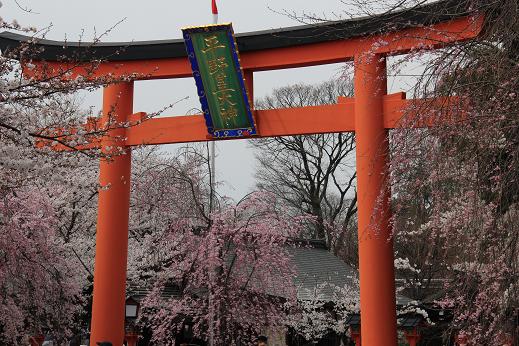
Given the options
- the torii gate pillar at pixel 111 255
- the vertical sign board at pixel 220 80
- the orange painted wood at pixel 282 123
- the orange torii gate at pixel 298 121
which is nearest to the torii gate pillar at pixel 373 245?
the orange torii gate at pixel 298 121

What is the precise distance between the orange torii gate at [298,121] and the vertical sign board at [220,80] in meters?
0.28

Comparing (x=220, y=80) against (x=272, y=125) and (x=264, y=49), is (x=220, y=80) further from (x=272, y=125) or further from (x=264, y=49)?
(x=272, y=125)

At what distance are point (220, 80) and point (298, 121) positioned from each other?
4.59 ft

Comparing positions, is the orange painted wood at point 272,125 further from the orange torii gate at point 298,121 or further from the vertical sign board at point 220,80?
the vertical sign board at point 220,80

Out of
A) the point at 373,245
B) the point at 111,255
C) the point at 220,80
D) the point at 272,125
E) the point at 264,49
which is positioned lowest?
the point at 111,255

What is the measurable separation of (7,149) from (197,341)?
1083 centimetres

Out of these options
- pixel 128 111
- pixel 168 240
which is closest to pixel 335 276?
pixel 168 240

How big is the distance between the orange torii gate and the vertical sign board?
28cm

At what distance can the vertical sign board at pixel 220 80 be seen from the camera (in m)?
10.8

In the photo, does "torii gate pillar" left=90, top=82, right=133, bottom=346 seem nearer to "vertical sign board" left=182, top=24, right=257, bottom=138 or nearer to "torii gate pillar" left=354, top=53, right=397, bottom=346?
"vertical sign board" left=182, top=24, right=257, bottom=138

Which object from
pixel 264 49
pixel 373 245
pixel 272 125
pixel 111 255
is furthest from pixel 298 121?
pixel 111 255

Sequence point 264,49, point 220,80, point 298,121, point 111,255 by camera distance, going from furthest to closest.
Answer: point 111,255 → point 264,49 → point 220,80 → point 298,121

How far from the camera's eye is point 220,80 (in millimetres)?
11031

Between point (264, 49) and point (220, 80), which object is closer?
point (220, 80)
